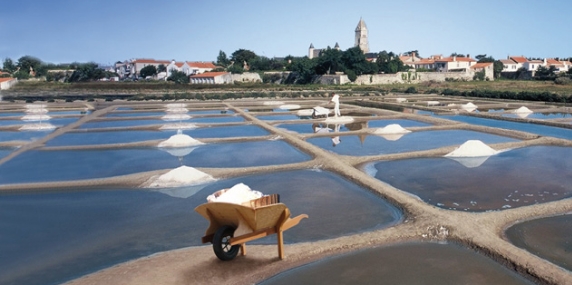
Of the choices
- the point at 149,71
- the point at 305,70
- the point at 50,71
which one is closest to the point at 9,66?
the point at 50,71

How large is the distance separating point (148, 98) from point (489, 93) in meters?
26.9

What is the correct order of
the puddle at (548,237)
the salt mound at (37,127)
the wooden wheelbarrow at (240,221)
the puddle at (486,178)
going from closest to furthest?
the wooden wheelbarrow at (240,221) → the puddle at (548,237) → the puddle at (486,178) → the salt mound at (37,127)

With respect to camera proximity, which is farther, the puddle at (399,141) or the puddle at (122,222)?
the puddle at (399,141)

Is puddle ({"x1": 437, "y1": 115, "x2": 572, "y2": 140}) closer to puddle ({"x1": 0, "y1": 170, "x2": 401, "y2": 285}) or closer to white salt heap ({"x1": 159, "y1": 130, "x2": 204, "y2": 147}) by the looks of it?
puddle ({"x1": 0, "y1": 170, "x2": 401, "y2": 285})

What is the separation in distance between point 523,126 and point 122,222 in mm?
17203

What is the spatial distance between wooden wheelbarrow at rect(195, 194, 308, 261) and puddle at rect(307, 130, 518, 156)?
26.5 ft

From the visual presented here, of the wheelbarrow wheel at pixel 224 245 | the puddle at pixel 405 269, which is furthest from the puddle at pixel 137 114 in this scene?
the puddle at pixel 405 269

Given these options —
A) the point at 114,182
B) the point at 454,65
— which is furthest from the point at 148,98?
the point at 454,65

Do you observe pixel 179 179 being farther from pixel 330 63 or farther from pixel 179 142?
pixel 330 63

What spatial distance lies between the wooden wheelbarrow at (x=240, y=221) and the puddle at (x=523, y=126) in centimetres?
1447

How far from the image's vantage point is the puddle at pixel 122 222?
20.7 ft

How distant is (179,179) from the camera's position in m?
10.2

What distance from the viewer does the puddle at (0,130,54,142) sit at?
58.5 ft

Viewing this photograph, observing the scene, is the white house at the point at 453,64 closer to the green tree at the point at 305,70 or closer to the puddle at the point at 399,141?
the green tree at the point at 305,70
